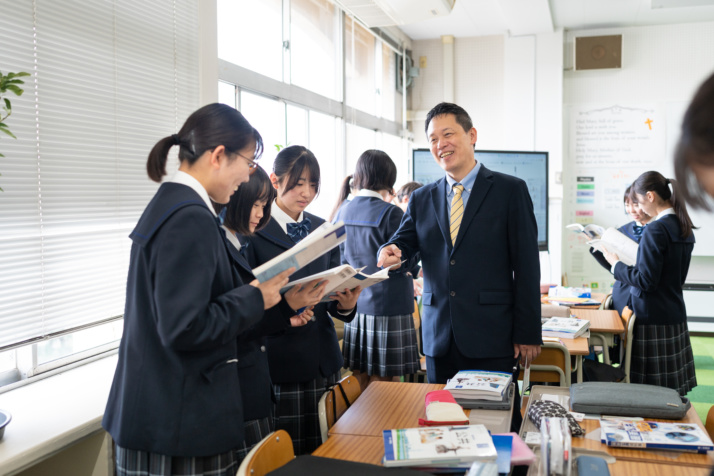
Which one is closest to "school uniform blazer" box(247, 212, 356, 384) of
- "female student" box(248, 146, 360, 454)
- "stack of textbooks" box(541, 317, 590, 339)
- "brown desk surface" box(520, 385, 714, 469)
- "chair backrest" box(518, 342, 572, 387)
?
"female student" box(248, 146, 360, 454)

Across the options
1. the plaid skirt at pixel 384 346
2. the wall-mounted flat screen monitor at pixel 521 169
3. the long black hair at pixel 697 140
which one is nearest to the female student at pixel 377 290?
the plaid skirt at pixel 384 346

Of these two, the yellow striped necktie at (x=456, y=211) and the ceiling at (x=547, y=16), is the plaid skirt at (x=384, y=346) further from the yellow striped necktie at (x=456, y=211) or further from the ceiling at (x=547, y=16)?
the ceiling at (x=547, y=16)

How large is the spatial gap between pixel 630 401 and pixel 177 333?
140 centimetres

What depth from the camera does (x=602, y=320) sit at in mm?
3809

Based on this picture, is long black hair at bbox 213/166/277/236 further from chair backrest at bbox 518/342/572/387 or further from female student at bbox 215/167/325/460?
chair backrest at bbox 518/342/572/387

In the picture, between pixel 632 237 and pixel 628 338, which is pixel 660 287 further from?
pixel 632 237

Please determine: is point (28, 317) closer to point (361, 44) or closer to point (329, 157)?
point (329, 157)

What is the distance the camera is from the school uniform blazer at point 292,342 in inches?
88.4

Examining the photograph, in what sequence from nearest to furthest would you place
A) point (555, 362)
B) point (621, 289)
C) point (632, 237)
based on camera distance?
point (555, 362) < point (621, 289) < point (632, 237)

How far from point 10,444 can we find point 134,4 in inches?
73.3

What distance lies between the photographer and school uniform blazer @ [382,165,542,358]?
2.31m

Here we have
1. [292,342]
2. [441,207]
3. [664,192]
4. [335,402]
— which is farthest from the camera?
[664,192]

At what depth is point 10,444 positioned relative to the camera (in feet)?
5.63

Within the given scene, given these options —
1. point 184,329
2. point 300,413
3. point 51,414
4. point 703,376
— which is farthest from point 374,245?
point 703,376
